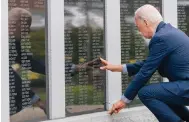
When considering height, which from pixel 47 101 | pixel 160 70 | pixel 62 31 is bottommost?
pixel 47 101

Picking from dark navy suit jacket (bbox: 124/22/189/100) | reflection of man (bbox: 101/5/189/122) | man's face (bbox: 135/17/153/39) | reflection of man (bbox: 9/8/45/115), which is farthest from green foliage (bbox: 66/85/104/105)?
man's face (bbox: 135/17/153/39)

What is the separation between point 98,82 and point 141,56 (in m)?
0.90

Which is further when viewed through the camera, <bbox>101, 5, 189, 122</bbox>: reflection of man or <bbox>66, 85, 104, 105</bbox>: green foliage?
<bbox>66, 85, 104, 105</bbox>: green foliage

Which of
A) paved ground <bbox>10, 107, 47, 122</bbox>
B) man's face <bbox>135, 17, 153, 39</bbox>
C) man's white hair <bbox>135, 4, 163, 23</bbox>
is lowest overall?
paved ground <bbox>10, 107, 47, 122</bbox>

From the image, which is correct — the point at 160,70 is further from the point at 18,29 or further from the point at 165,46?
the point at 18,29

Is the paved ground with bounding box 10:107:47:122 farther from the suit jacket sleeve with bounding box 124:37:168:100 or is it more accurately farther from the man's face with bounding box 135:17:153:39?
the man's face with bounding box 135:17:153:39

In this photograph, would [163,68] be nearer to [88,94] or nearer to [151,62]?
[151,62]

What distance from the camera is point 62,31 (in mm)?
6527

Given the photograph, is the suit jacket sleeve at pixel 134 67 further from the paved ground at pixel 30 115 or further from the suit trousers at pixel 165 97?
the paved ground at pixel 30 115

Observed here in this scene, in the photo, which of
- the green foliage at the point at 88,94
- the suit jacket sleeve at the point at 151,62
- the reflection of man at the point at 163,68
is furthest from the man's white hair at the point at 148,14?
the green foliage at the point at 88,94

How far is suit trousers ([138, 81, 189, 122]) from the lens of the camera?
5.63m

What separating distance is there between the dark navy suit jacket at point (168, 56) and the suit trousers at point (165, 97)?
0.03 meters

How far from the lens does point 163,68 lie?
5789 mm

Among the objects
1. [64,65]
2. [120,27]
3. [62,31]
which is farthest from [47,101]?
[120,27]
